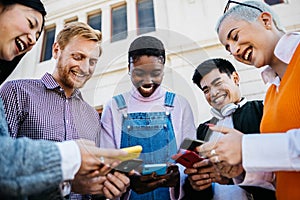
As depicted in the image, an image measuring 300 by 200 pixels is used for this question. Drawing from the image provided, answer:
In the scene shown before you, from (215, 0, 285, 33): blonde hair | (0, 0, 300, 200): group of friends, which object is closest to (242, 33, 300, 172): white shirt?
(0, 0, 300, 200): group of friends

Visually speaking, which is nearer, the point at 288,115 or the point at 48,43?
the point at 288,115

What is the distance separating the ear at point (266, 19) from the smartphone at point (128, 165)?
0.45 meters

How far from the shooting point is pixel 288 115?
465mm

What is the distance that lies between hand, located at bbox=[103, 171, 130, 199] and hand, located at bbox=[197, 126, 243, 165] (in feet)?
0.50

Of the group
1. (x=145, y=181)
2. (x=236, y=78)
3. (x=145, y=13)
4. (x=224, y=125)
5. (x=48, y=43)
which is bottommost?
(x=145, y=181)

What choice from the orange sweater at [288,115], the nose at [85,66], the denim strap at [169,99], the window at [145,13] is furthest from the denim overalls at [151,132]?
the window at [145,13]

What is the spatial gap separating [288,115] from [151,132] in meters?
0.27

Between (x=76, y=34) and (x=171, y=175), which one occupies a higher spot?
(x=76, y=34)

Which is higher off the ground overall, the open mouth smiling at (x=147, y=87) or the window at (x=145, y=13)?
the window at (x=145, y=13)

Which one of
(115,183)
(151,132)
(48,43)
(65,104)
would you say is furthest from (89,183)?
(48,43)

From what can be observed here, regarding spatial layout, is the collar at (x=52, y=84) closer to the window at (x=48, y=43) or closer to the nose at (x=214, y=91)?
the nose at (x=214, y=91)

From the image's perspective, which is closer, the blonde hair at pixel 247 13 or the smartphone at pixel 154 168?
the smartphone at pixel 154 168

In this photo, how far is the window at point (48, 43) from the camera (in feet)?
5.43

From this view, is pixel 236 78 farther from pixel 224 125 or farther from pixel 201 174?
pixel 201 174
